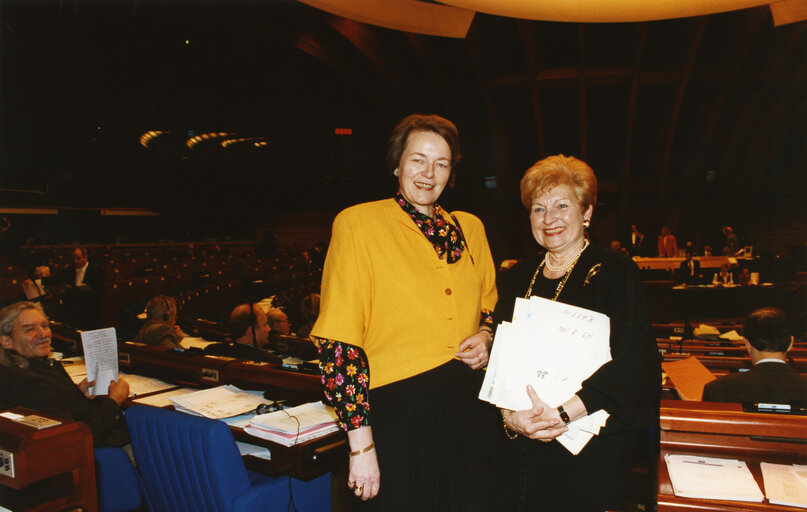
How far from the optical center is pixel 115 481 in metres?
2.58

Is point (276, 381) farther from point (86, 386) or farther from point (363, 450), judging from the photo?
point (363, 450)

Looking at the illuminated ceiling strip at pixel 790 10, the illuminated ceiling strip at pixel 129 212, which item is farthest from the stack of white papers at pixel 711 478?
the illuminated ceiling strip at pixel 129 212

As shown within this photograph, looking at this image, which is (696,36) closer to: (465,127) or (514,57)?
(514,57)

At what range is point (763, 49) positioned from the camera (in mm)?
13602

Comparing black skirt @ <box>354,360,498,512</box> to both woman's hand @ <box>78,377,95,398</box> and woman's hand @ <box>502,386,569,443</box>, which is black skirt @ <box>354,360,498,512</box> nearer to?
woman's hand @ <box>502,386,569,443</box>

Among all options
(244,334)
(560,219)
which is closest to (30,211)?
(244,334)

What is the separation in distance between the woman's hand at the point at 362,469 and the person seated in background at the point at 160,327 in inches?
121

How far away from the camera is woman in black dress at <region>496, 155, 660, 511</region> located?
59.2 inches

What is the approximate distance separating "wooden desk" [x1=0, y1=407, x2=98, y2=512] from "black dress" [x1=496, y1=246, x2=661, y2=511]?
149 centimetres

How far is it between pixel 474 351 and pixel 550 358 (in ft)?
0.74

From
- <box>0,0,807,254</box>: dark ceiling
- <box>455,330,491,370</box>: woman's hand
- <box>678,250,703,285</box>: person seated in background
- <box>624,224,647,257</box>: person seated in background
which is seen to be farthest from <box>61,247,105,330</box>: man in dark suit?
<box>624,224,647,257</box>: person seated in background

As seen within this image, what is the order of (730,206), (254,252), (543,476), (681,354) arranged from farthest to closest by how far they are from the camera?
(254,252), (730,206), (681,354), (543,476)

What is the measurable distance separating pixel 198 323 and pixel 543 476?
4730 millimetres

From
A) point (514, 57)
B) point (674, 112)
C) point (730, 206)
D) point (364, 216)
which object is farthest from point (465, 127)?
point (364, 216)
